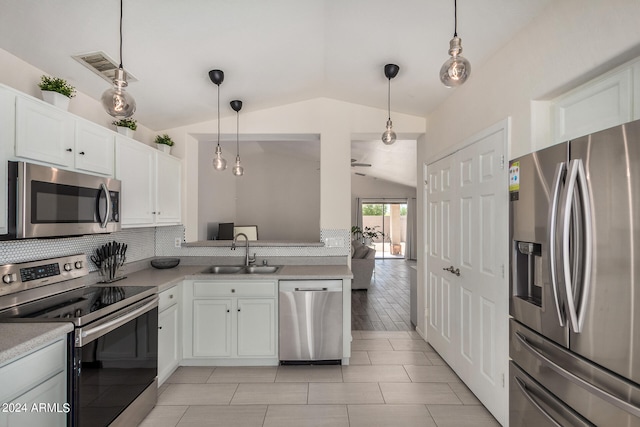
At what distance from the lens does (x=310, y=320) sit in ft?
9.75

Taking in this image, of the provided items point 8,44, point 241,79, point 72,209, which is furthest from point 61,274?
point 241,79

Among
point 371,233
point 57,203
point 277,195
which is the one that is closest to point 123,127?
point 57,203

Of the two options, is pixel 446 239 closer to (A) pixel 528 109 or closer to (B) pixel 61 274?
(A) pixel 528 109

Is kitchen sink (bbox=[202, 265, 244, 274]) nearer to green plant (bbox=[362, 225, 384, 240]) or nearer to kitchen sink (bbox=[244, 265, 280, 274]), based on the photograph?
kitchen sink (bbox=[244, 265, 280, 274])

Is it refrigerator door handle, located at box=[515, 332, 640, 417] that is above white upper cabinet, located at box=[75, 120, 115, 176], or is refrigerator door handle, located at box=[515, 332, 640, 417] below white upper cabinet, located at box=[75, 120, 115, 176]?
below

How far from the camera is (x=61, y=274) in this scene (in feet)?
7.13

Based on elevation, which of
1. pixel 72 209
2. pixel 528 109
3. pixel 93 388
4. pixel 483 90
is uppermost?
pixel 483 90

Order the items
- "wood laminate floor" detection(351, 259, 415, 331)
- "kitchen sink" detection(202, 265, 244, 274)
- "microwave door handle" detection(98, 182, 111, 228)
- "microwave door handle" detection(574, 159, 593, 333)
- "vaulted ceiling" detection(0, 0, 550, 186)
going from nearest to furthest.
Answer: "microwave door handle" detection(574, 159, 593, 333) < "vaulted ceiling" detection(0, 0, 550, 186) < "microwave door handle" detection(98, 182, 111, 228) < "kitchen sink" detection(202, 265, 244, 274) < "wood laminate floor" detection(351, 259, 415, 331)

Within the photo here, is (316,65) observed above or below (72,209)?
above

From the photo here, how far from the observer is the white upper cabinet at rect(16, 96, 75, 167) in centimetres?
165

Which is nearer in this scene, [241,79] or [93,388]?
[93,388]

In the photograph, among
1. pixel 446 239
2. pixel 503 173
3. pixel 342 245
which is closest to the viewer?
pixel 503 173

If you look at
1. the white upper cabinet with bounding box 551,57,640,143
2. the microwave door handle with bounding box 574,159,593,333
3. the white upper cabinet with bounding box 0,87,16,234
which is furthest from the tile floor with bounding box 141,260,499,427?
the white upper cabinet with bounding box 551,57,640,143

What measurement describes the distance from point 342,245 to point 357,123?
54.8 inches
